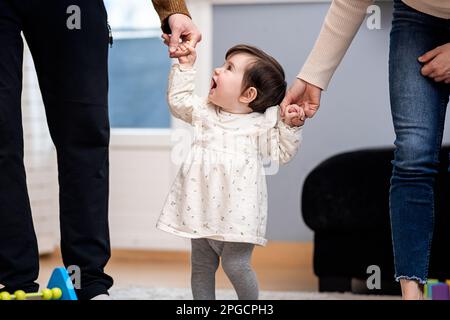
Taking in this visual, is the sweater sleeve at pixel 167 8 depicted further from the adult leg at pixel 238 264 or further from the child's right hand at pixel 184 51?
the adult leg at pixel 238 264

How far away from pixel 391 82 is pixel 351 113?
4.42 feet

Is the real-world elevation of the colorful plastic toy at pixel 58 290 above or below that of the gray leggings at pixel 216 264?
above

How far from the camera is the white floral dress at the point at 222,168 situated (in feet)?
5.63

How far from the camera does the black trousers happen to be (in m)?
1.51

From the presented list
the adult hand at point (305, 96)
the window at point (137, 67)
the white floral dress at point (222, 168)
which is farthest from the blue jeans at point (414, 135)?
the window at point (137, 67)

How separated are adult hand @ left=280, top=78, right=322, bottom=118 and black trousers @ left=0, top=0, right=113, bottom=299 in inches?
14.8

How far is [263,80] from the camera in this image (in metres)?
1.80

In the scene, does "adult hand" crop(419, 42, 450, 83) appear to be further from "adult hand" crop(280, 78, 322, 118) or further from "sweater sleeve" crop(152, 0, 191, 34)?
"sweater sleeve" crop(152, 0, 191, 34)

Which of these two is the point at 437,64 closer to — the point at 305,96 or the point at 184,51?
the point at 305,96

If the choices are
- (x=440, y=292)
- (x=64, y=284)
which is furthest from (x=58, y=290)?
(x=440, y=292)

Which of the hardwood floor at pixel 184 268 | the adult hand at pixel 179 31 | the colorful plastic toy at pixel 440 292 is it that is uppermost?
the adult hand at pixel 179 31

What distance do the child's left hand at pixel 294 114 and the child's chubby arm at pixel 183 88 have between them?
0.19 m

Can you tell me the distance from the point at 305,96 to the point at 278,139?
119 millimetres
